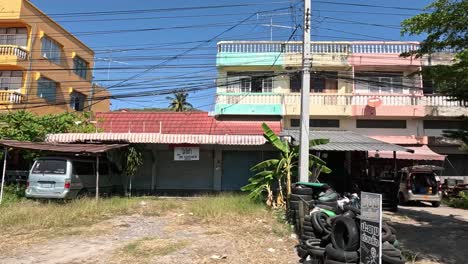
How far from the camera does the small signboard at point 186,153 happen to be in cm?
2081

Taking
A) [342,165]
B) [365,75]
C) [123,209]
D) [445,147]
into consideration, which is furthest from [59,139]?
[445,147]

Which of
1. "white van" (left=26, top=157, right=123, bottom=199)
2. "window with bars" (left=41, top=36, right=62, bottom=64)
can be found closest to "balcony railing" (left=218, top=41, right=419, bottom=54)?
"white van" (left=26, top=157, right=123, bottom=199)

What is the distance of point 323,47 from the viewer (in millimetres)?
24938

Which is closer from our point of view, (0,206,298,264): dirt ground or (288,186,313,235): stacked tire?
(0,206,298,264): dirt ground

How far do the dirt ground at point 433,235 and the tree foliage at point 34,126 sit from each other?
51.3ft

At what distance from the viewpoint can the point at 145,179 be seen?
22875 millimetres

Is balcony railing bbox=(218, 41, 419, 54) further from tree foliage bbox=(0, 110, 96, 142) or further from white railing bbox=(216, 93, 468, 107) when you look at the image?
tree foliage bbox=(0, 110, 96, 142)

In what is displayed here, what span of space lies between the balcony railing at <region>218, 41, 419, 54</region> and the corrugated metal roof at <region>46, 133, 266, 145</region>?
7.07 m

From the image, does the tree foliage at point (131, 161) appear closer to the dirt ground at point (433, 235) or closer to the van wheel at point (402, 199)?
the dirt ground at point (433, 235)

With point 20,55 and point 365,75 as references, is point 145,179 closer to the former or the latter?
point 20,55

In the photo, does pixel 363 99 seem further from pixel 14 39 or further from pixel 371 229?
pixel 14 39

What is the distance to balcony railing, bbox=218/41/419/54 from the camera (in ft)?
81.1

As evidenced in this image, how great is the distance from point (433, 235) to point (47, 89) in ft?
84.8

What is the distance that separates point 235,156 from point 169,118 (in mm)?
4441
